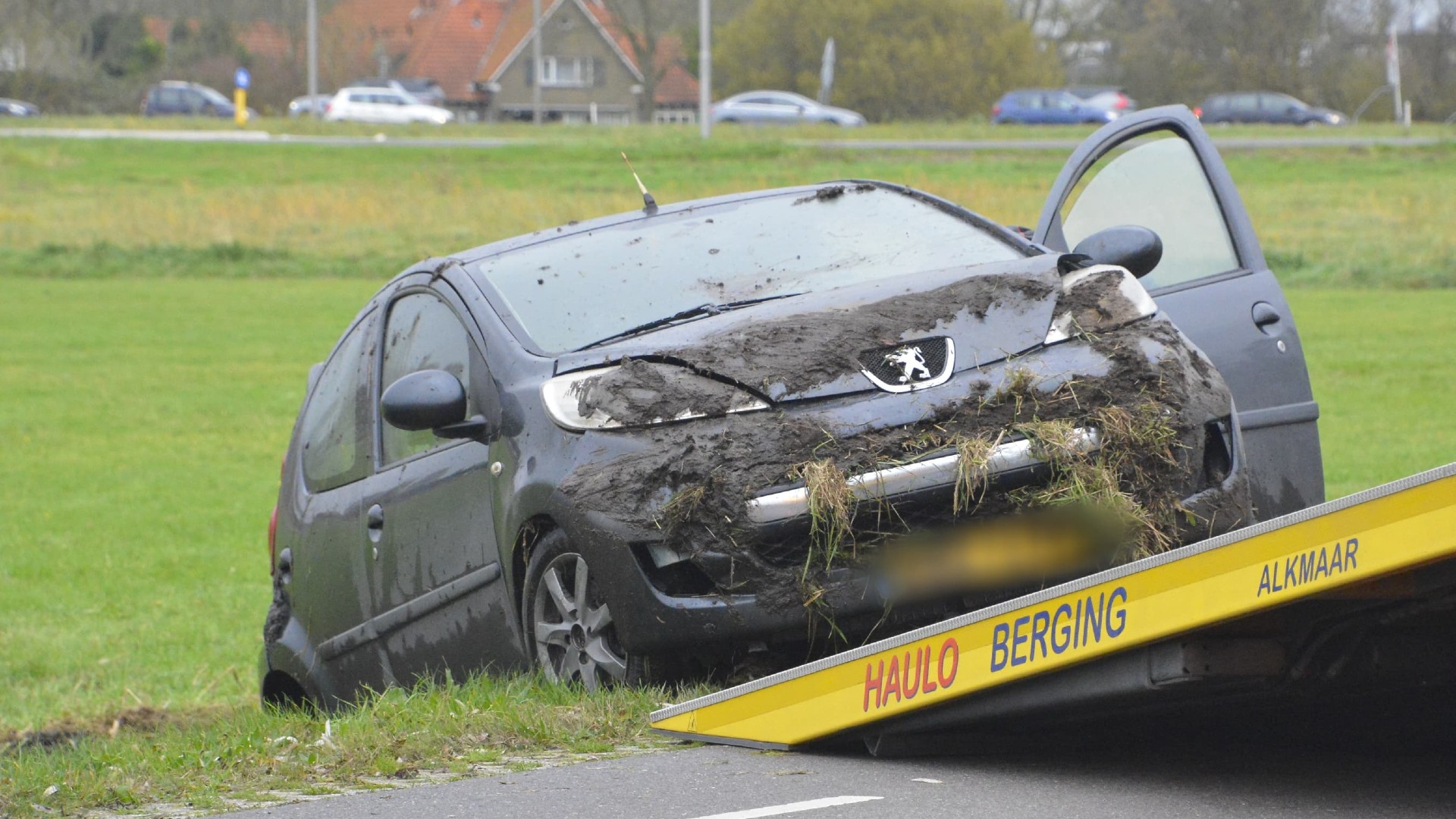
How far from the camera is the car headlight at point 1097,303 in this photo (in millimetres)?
5352

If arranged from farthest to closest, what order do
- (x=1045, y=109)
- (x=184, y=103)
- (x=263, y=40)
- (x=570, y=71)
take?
(x=570, y=71) < (x=263, y=40) < (x=184, y=103) < (x=1045, y=109)

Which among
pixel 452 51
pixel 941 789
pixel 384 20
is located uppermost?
pixel 384 20

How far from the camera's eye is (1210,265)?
670 cm

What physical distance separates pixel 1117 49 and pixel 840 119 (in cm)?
2103

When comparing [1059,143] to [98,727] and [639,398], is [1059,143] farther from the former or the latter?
[639,398]

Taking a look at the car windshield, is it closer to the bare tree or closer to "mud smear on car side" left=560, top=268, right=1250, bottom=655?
"mud smear on car side" left=560, top=268, right=1250, bottom=655

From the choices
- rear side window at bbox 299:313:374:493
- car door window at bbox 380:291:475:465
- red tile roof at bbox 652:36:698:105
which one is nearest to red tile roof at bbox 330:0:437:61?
red tile roof at bbox 652:36:698:105

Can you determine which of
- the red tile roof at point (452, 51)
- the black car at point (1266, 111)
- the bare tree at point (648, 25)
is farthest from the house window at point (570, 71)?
the black car at point (1266, 111)

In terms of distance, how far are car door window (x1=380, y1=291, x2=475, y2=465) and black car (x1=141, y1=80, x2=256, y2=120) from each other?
67.1 meters

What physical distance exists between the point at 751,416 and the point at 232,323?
830 inches

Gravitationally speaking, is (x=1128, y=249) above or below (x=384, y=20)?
below

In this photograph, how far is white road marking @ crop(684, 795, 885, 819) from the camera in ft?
13.1

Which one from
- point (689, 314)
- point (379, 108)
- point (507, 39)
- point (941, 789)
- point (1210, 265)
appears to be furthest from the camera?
point (507, 39)

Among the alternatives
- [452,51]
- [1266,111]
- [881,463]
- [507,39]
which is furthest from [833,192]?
[452,51]
